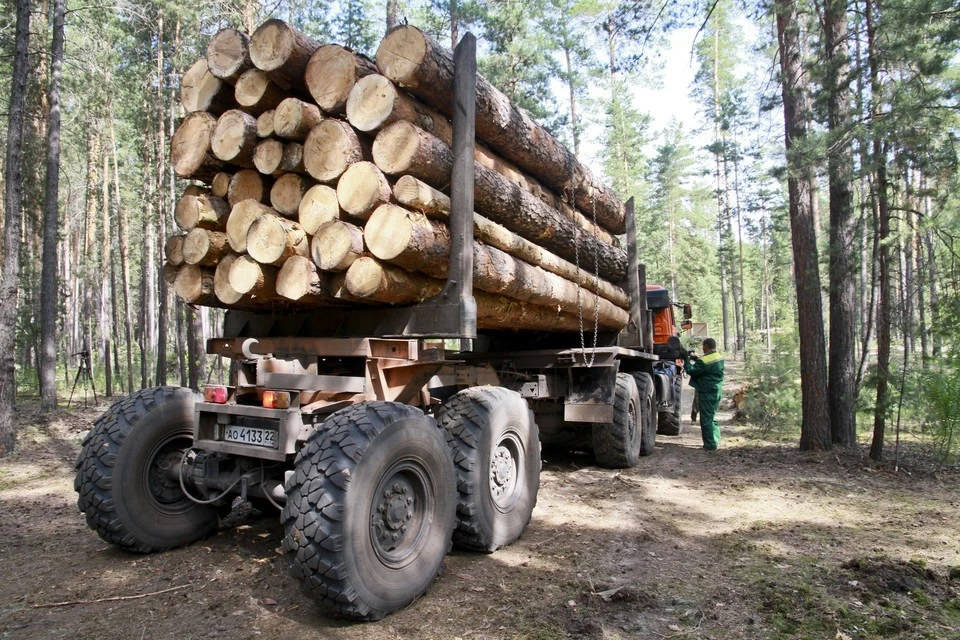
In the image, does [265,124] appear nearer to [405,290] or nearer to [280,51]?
[280,51]

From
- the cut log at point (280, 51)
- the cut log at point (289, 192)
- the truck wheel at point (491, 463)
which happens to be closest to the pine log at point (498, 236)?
the cut log at point (289, 192)

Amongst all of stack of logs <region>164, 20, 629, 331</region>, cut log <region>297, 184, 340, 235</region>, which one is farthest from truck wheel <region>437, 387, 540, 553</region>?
cut log <region>297, 184, 340, 235</region>

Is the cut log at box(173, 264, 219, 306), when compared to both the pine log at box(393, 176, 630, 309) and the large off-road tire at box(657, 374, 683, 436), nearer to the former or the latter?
the pine log at box(393, 176, 630, 309)

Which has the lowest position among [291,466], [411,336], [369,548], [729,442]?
[729,442]

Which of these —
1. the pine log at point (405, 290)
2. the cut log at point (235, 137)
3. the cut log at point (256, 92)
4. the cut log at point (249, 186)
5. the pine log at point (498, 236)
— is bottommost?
the pine log at point (405, 290)

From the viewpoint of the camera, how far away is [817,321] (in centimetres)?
832

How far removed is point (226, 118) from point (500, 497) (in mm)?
3458

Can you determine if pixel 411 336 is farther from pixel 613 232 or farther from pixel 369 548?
pixel 613 232

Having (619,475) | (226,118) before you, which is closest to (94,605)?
(226,118)

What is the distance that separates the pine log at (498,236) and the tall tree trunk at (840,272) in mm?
3169

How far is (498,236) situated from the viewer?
4.98m

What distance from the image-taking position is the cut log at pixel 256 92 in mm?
4160

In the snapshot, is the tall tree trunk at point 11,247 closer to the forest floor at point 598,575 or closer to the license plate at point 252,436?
the forest floor at point 598,575

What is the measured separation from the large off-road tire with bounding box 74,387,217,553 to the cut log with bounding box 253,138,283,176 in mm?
1749
